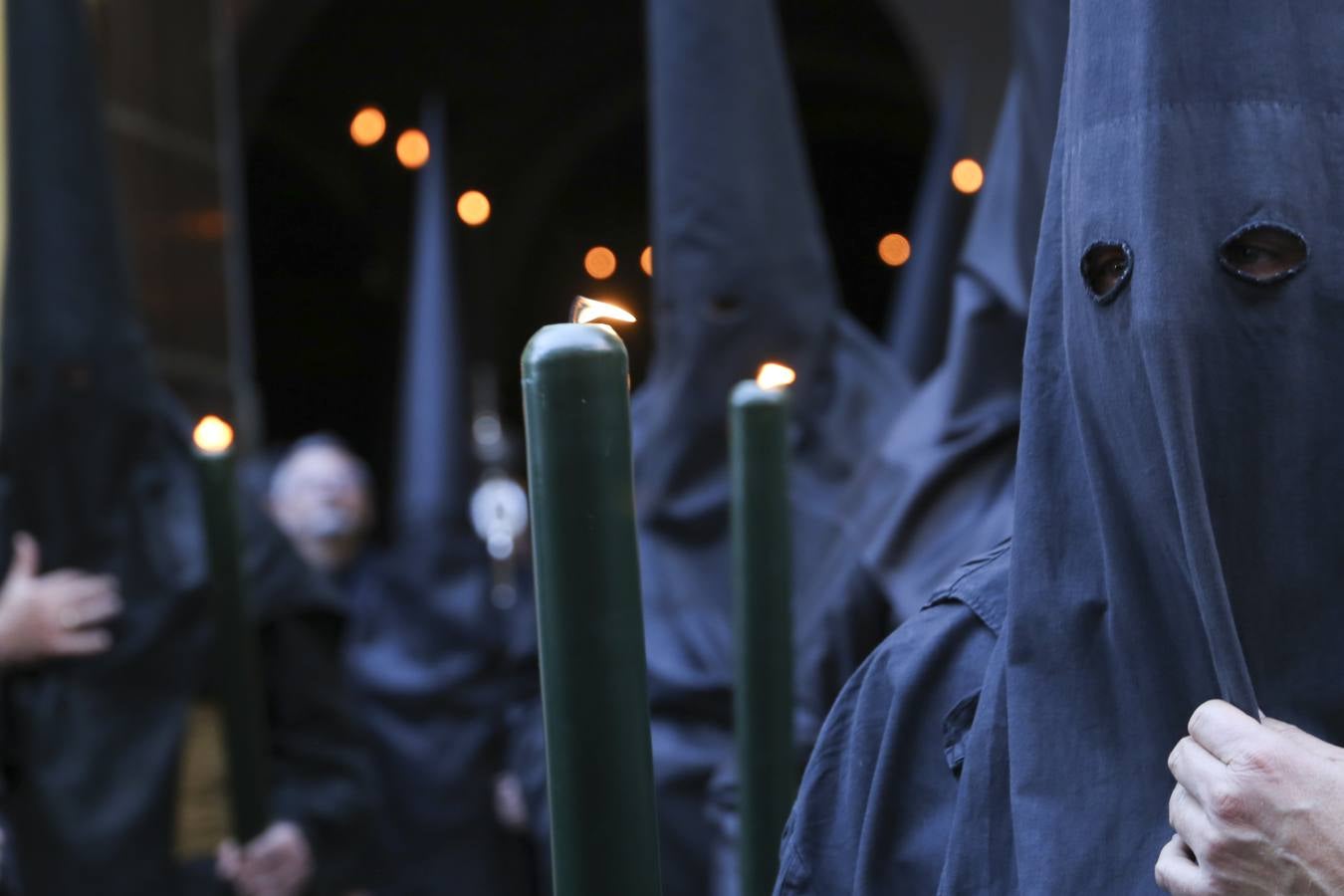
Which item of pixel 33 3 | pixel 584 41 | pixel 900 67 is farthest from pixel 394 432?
pixel 33 3

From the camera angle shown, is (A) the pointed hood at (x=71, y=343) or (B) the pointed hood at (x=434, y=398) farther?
(B) the pointed hood at (x=434, y=398)

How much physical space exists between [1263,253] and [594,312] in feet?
1.67

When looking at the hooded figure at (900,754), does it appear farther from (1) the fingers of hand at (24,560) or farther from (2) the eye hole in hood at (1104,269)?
(1) the fingers of hand at (24,560)

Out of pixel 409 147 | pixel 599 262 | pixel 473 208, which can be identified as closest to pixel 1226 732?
pixel 473 208

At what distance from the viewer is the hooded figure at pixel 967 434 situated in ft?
9.55

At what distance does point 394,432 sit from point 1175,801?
12598 mm

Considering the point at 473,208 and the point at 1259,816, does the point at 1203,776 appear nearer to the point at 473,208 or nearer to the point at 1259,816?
the point at 1259,816

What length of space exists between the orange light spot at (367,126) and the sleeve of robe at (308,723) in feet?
25.5

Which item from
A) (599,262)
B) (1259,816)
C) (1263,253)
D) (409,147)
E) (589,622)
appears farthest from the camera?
(599,262)

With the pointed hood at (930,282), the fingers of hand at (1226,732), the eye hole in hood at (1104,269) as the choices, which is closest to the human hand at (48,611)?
the pointed hood at (930,282)

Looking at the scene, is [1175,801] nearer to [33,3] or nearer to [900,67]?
[33,3]

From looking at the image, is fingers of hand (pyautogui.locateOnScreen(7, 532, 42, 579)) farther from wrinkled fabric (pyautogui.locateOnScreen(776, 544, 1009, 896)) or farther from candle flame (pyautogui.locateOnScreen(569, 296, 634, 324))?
candle flame (pyautogui.locateOnScreen(569, 296, 634, 324))

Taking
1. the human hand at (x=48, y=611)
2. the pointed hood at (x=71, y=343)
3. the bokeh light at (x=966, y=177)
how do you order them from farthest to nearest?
the bokeh light at (x=966, y=177), the pointed hood at (x=71, y=343), the human hand at (x=48, y=611)

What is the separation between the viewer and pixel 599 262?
17109 mm
